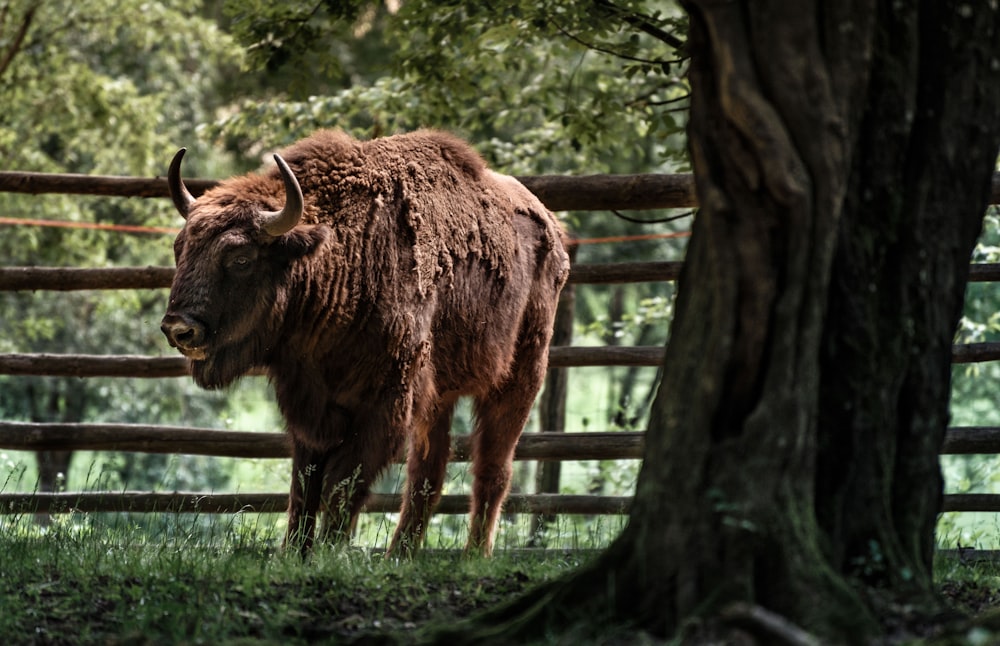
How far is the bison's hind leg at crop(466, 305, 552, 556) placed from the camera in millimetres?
6598

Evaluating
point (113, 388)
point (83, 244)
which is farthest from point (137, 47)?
point (113, 388)

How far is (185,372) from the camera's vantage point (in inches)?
283

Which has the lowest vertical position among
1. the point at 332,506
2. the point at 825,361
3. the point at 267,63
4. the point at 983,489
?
the point at 983,489

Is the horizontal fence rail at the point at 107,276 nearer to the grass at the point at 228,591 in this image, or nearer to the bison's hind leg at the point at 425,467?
the bison's hind leg at the point at 425,467

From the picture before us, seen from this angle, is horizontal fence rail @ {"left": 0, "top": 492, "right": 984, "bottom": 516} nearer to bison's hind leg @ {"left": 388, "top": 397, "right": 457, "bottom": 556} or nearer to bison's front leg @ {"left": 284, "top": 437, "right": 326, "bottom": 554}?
bison's hind leg @ {"left": 388, "top": 397, "right": 457, "bottom": 556}

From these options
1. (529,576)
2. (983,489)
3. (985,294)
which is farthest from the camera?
(983,489)

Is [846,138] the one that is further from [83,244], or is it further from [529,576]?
[83,244]

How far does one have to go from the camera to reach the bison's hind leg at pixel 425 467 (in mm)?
6289

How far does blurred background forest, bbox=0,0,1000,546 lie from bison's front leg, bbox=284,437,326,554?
2.11 ft

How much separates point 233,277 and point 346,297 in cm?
56

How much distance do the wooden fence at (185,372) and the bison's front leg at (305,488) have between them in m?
1.45

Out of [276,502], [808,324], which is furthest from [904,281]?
[276,502]

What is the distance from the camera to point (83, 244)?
12695 mm

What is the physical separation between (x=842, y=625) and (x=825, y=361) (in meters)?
0.77
